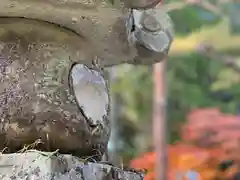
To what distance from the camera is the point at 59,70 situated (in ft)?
2.67

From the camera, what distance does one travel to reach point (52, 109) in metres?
0.77

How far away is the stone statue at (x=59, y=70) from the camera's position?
2.50 feet

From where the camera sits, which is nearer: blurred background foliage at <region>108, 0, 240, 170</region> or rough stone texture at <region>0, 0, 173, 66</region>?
rough stone texture at <region>0, 0, 173, 66</region>

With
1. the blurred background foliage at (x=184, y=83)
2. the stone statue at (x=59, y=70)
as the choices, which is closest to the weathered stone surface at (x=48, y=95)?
the stone statue at (x=59, y=70)

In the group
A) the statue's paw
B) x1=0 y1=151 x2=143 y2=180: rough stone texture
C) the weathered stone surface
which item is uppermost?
the statue's paw

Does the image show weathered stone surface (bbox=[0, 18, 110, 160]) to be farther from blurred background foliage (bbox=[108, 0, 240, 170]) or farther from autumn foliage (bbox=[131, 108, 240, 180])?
blurred background foliage (bbox=[108, 0, 240, 170])

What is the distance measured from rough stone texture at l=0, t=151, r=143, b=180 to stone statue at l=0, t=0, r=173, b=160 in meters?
0.07

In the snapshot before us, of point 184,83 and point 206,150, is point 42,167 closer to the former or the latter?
point 206,150

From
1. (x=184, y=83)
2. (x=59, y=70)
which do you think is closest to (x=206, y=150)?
(x=184, y=83)

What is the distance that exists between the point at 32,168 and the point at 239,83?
306 cm

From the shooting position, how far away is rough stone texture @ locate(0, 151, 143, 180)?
67 centimetres

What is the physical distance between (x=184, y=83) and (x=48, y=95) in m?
3.32

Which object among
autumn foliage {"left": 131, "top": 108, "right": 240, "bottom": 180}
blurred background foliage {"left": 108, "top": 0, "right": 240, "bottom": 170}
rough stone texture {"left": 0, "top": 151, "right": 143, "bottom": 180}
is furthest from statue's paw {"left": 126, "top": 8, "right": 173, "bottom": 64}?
blurred background foliage {"left": 108, "top": 0, "right": 240, "bottom": 170}

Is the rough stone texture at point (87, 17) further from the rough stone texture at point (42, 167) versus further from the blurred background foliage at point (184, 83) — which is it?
the blurred background foliage at point (184, 83)
